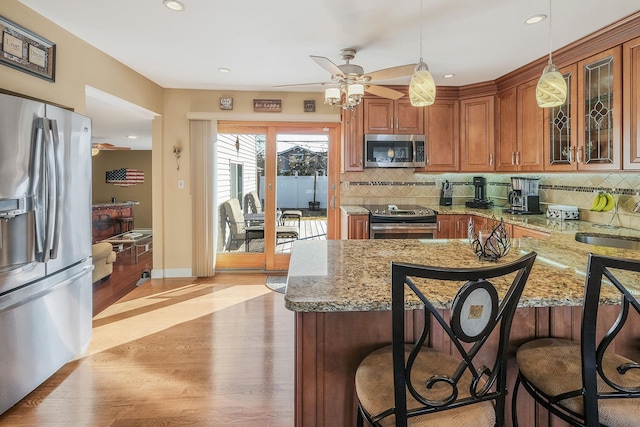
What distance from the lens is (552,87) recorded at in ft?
5.46

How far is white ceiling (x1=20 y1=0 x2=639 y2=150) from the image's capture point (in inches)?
97.7

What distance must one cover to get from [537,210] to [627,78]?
165cm

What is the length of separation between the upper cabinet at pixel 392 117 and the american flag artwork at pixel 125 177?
7.89 meters

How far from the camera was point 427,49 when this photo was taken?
3.28 m

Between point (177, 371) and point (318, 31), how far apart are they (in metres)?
2.73

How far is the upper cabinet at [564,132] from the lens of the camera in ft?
10.2

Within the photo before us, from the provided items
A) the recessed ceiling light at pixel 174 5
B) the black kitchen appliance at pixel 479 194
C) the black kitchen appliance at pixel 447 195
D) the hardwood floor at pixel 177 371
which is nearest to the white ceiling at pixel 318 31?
the recessed ceiling light at pixel 174 5

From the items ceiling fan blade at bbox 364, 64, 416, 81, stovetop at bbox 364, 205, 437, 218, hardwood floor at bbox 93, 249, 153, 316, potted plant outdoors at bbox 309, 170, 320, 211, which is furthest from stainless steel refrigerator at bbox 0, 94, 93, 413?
potted plant outdoors at bbox 309, 170, 320, 211

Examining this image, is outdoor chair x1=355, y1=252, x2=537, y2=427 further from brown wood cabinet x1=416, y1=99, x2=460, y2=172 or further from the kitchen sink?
brown wood cabinet x1=416, y1=99, x2=460, y2=172

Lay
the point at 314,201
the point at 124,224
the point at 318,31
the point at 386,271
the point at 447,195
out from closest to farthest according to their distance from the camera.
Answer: the point at 386,271 < the point at 318,31 < the point at 447,195 < the point at 314,201 < the point at 124,224

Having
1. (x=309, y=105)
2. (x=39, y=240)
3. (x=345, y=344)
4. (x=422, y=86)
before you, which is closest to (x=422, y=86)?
(x=422, y=86)

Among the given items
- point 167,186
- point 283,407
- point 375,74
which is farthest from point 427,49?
point 167,186

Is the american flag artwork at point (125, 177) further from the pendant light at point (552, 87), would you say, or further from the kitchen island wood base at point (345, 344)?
the pendant light at point (552, 87)

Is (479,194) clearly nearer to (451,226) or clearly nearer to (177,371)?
(451,226)
